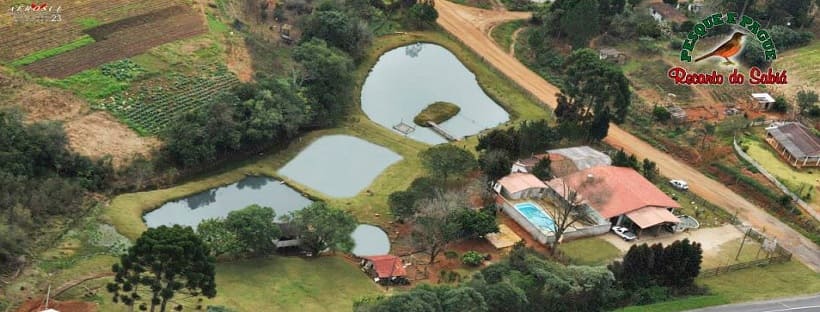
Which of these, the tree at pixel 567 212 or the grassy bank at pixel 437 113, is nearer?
the tree at pixel 567 212

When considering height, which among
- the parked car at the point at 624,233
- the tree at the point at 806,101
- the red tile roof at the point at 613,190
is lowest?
the parked car at the point at 624,233

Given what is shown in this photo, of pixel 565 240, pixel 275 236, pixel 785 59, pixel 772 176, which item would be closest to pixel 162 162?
pixel 275 236

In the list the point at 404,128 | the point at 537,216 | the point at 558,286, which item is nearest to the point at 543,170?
the point at 537,216

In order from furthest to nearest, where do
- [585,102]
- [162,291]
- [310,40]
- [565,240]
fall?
[310,40] → [585,102] → [565,240] → [162,291]

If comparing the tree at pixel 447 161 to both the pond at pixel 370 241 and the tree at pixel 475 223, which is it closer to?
the tree at pixel 475 223

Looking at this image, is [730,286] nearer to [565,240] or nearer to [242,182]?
[565,240]

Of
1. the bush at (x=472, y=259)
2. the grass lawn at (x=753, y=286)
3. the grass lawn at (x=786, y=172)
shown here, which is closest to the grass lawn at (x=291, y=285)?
the bush at (x=472, y=259)

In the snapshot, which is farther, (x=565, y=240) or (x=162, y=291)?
(x=565, y=240)

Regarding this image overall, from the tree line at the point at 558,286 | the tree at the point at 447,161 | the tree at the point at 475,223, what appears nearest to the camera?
the tree line at the point at 558,286
